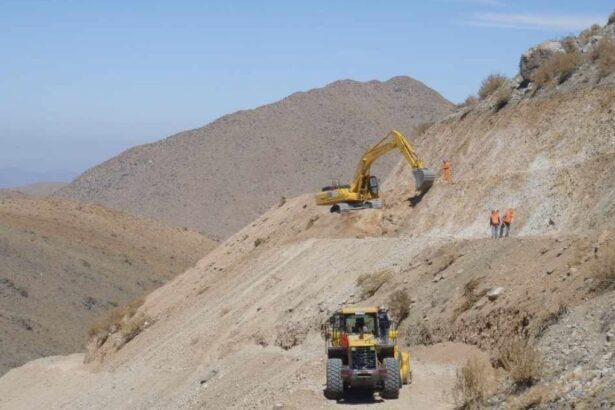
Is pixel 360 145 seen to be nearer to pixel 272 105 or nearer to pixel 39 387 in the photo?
pixel 272 105

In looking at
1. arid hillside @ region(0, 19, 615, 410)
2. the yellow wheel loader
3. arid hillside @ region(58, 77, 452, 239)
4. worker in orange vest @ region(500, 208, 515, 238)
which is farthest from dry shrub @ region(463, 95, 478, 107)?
arid hillside @ region(58, 77, 452, 239)

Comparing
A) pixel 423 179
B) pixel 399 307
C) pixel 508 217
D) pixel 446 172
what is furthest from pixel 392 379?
pixel 446 172

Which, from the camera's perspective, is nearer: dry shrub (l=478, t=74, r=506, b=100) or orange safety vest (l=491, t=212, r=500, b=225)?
orange safety vest (l=491, t=212, r=500, b=225)

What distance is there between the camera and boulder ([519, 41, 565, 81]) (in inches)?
1593

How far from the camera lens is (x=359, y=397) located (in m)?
21.0

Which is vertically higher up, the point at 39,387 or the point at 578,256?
the point at 578,256

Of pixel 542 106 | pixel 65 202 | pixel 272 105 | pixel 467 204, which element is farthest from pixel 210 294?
pixel 272 105

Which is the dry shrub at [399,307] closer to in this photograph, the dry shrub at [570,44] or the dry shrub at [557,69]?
the dry shrub at [557,69]

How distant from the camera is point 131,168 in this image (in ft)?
442

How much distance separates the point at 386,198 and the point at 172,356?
35.4 ft

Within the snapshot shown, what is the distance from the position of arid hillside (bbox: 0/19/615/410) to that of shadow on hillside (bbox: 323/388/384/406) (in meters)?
0.08

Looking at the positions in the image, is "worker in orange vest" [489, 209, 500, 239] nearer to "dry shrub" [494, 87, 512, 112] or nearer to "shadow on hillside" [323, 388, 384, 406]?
"shadow on hillside" [323, 388, 384, 406]

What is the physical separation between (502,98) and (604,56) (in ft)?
15.4

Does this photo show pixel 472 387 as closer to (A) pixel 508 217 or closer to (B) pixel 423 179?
(A) pixel 508 217
